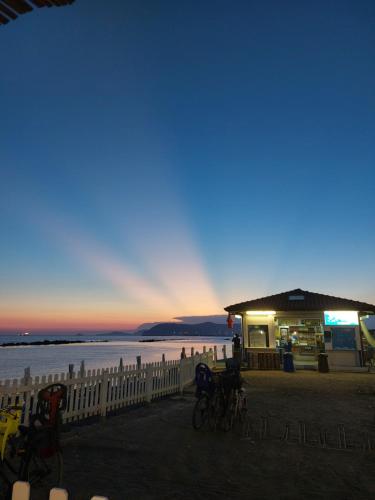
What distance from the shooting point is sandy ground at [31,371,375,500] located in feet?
14.8

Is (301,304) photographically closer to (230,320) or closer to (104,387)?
(230,320)

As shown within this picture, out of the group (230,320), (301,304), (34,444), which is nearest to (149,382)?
(34,444)

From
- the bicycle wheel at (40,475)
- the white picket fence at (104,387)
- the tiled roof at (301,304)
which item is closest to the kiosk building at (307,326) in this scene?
the tiled roof at (301,304)

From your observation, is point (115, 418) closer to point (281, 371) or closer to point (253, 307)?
point (281, 371)

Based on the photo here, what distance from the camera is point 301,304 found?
2211 centimetres

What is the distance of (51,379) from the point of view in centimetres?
771

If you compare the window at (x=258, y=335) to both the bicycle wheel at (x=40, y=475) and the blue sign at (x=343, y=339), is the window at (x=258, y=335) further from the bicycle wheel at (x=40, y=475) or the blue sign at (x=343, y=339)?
the bicycle wheel at (x=40, y=475)

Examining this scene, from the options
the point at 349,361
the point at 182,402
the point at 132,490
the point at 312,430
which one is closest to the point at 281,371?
the point at 349,361

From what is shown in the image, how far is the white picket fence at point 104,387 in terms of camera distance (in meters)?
7.04

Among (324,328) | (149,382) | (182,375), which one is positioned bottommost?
(182,375)

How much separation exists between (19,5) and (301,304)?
2227 centimetres

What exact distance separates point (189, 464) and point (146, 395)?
18.3 feet

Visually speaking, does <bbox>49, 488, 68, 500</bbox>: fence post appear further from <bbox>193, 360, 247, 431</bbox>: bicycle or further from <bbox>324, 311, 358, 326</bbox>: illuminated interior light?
<bbox>324, 311, 358, 326</bbox>: illuminated interior light

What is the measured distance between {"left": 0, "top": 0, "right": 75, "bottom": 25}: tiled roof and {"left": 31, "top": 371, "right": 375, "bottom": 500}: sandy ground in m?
4.81
